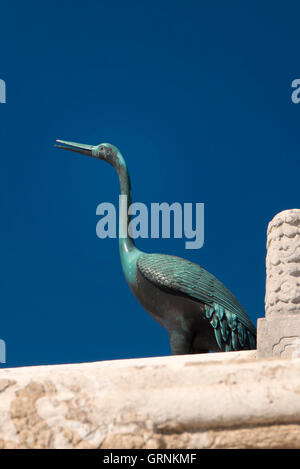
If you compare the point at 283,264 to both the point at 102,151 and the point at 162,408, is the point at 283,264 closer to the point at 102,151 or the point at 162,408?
the point at 162,408

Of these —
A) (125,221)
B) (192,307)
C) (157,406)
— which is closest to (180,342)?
(192,307)

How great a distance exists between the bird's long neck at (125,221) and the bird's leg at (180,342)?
0.82 metres

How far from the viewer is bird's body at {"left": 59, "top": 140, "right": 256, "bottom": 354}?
720 centimetres

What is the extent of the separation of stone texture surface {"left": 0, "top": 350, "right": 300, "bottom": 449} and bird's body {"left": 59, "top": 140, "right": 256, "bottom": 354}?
360 centimetres

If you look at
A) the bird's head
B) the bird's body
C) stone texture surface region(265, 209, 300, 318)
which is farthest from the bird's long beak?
stone texture surface region(265, 209, 300, 318)

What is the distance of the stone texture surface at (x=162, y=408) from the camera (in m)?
3.37

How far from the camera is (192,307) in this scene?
7.24 meters

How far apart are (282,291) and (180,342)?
2.72 metres

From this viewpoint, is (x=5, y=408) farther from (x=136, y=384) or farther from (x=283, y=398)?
(x=283, y=398)

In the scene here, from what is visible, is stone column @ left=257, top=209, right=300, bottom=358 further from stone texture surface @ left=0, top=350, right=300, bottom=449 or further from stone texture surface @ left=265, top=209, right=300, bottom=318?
stone texture surface @ left=0, top=350, right=300, bottom=449
